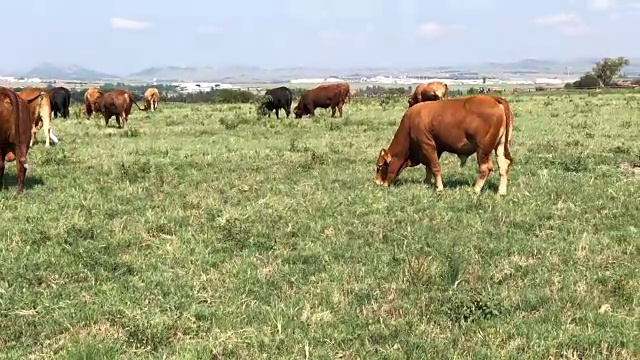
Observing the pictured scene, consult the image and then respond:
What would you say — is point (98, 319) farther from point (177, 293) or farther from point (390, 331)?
point (390, 331)

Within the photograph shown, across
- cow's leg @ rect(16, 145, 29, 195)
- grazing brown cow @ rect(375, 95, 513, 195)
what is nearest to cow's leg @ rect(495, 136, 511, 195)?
grazing brown cow @ rect(375, 95, 513, 195)

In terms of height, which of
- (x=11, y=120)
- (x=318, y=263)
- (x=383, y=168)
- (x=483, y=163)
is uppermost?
(x=11, y=120)

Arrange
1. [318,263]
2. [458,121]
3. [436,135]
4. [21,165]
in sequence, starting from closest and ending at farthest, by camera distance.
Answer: [318,263] → [21,165] → [458,121] → [436,135]

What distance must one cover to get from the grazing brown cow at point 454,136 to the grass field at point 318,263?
39 cm

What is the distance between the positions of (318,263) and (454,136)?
14.9ft

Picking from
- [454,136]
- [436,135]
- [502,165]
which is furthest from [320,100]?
[502,165]

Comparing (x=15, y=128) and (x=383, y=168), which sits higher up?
(x=15, y=128)

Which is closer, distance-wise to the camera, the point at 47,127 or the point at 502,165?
the point at 502,165

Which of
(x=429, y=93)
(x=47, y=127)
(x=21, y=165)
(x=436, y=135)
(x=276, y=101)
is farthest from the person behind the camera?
(x=276, y=101)

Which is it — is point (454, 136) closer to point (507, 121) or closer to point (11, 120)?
point (507, 121)

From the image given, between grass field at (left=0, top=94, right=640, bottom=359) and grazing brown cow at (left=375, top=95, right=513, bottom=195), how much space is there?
389 millimetres

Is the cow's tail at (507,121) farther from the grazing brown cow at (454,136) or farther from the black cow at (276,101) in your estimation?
the black cow at (276,101)

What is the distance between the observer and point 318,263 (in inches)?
275

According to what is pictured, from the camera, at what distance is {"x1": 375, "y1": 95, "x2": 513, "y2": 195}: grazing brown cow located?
33.8 feet
